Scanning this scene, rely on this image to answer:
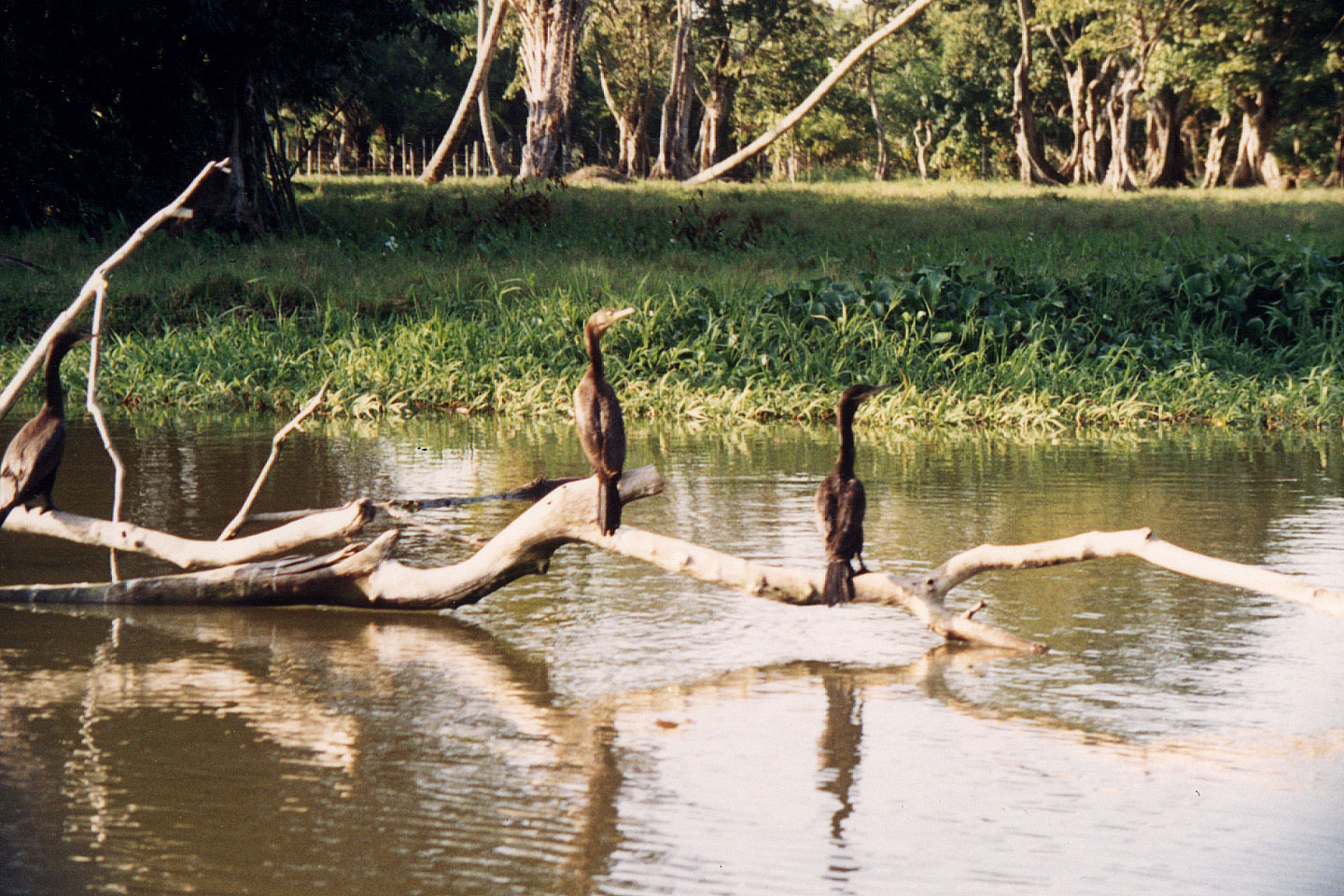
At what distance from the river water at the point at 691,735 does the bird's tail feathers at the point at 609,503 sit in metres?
0.53

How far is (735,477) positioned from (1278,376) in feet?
22.7

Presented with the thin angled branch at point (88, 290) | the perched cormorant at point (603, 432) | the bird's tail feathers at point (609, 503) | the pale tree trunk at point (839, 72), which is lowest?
the bird's tail feathers at point (609, 503)

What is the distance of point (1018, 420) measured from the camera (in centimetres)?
1178

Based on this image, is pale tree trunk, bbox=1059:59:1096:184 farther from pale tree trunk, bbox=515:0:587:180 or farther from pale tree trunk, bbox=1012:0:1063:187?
pale tree trunk, bbox=515:0:587:180

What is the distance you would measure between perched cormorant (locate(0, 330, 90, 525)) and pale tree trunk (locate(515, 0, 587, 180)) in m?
21.3

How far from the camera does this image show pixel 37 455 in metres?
5.64

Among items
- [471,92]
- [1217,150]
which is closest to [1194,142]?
[1217,150]

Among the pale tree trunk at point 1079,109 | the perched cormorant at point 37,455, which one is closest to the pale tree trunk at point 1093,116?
the pale tree trunk at point 1079,109

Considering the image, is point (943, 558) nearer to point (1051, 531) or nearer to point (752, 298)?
point (1051, 531)

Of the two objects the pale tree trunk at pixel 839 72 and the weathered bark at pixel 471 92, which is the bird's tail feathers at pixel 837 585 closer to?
the pale tree trunk at pixel 839 72

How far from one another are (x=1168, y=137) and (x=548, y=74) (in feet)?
76.3

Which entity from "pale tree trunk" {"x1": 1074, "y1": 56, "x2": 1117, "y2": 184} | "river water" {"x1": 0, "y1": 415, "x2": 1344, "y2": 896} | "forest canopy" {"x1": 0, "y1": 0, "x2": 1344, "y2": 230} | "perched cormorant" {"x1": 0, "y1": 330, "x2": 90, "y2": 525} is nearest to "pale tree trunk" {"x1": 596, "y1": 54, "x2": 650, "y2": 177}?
"forest canopy" {"x1": 0, "y1": 0, "x2": 1344, "y2": 230}

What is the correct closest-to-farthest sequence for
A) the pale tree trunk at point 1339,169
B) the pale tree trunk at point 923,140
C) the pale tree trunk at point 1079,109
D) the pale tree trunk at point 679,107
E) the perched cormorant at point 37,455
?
1. the perched cormorant at point 37,455
2. the pale tree trunk at point 1339,169
3. the pale tree trunk at point 679,107
4. the pale tree trunk at point 1079,109
5. the pale tree trunk at point 923,140

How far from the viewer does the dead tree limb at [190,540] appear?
510 centimetres
